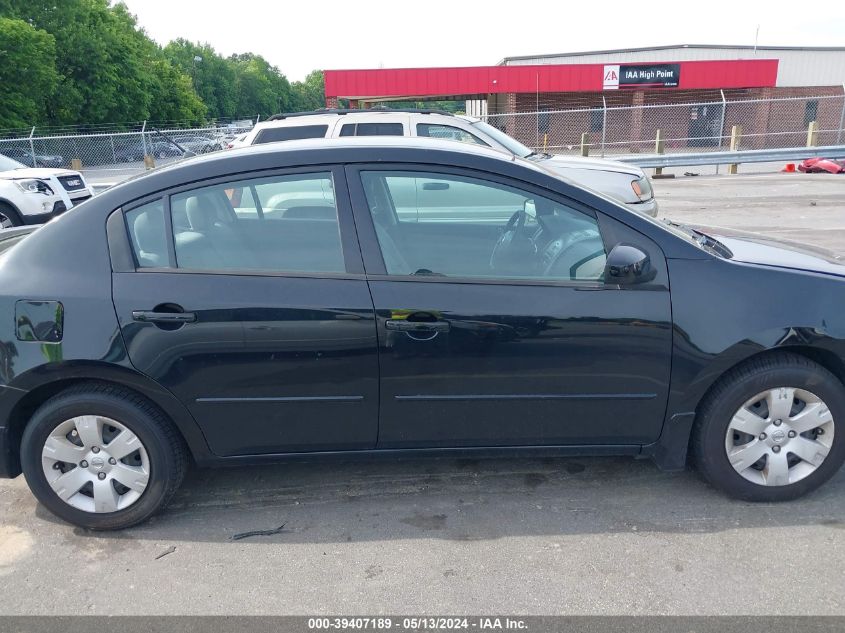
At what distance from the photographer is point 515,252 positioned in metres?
3.16

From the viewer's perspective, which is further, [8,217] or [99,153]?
Result: [99,153]

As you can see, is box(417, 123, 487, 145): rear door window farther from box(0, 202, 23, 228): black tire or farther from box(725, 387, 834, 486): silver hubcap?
box(0, 202, 23, 228): black tire

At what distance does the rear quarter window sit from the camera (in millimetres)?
8164

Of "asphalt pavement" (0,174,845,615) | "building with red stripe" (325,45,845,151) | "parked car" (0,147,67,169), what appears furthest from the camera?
"building with red stripe" (325,45,845,151)

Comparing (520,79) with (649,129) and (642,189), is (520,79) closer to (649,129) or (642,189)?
(649,129)

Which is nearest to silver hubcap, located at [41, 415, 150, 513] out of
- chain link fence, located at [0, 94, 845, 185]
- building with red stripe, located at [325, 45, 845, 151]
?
chain link fence, located at [0, 94, 845, 185]

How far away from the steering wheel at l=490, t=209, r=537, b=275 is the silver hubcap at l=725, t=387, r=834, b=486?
114cm

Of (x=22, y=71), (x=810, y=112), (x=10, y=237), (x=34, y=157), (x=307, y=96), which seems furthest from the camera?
(x=307, y=96)

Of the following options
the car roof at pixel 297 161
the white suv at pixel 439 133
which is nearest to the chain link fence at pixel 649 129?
the white suv at pixel 439 133

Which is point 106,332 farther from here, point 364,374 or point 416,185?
point 416,185

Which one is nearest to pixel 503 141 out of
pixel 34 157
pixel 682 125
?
pixel 34 157

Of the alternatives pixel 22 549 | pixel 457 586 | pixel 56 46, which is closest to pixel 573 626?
pixel 457 586

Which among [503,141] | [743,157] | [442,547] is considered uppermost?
[503,141]

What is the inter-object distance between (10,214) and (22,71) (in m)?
34.4
